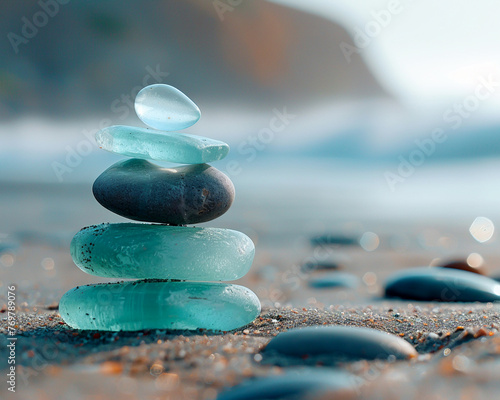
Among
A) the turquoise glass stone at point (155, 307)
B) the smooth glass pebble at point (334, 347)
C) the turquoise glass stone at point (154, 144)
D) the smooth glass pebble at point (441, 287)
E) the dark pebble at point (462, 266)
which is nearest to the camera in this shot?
the smooth glass pebble at point (334, 347)

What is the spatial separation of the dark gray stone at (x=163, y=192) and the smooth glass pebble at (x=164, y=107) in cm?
22

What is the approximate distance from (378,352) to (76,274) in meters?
3.56

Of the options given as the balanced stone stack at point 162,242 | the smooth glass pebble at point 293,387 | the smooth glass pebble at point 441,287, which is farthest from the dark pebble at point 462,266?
the smooth glass pebble at point 293,387

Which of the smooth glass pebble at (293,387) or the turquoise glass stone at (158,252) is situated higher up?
the turquoise glass stone at (158,252)

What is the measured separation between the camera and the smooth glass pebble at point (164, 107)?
223cm

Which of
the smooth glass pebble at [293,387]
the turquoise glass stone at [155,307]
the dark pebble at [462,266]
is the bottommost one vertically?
the smooth glass pebble at [293,387]

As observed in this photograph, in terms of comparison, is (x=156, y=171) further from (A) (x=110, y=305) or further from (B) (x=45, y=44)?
(B) (x=45, y=44)

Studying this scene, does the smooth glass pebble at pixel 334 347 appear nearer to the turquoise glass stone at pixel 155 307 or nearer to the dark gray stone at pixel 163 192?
the turquoise glass stone at pixel 155 307

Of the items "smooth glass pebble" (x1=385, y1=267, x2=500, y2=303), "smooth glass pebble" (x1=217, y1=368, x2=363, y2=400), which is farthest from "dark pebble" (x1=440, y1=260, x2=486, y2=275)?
"smooth glass pebble" (x1=217, y1=368, x2=363, y2=400)

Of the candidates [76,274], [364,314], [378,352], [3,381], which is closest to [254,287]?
[76,274]

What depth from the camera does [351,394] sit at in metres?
1.08

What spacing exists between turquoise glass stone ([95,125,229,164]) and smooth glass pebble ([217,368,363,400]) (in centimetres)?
129

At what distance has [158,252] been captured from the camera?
2.15m

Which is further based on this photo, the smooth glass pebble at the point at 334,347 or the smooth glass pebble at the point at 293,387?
the smooth glass pebble at the point at 334,347
